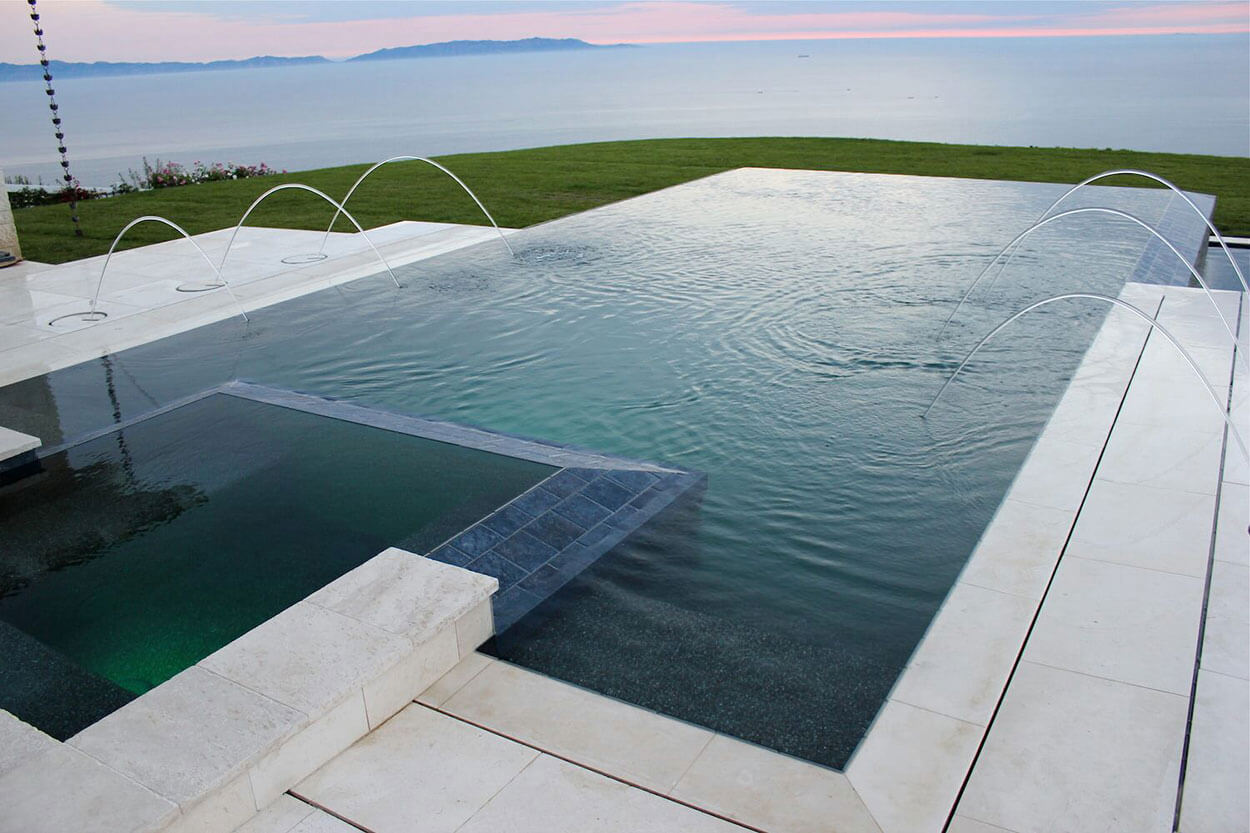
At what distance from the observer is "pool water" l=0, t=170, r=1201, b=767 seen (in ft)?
14.0

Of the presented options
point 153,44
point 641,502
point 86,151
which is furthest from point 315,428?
point 153,44

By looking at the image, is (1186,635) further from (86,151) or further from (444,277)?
(86,151)

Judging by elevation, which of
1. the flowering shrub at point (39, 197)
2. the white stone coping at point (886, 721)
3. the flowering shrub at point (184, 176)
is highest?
the flowering shrub at point (184, 176)

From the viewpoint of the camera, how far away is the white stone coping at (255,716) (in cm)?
307

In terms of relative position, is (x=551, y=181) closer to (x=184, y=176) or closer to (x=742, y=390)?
(x=184, y=176)

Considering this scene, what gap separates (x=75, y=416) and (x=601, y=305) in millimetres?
4621

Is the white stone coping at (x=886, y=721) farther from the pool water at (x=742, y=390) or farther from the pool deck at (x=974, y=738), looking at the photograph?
the pool water at (x=742, y=390)

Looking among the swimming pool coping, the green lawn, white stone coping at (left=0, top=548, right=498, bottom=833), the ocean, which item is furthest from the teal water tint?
the ocean

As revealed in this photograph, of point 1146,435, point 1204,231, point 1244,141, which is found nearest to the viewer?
point 1146,435

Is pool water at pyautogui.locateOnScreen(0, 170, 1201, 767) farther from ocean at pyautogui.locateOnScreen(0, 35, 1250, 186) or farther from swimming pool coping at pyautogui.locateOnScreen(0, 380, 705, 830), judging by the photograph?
ocean at pyautogui.locateOnScreen(0, 35, 1250, 186)

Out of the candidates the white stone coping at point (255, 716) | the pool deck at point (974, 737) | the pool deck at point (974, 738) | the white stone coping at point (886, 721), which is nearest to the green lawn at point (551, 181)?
the white stone coping at point (886, 721)

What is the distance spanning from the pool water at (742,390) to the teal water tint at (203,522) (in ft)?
2.49

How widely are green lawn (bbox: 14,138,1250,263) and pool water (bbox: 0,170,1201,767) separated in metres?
2.39

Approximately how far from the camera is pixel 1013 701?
3828mm
